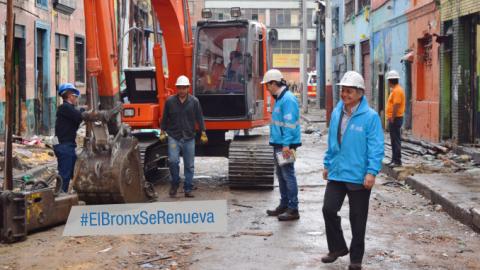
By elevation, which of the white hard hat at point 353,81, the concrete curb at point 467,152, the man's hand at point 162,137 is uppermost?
the white hard hat at point 353,81

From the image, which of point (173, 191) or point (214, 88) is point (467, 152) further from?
point (173, 191)

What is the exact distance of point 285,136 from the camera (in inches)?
380

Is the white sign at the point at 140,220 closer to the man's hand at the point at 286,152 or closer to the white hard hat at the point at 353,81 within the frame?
the man's hand at the point at 286,152

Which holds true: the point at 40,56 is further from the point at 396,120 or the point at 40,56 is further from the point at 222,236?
the point at 222,236

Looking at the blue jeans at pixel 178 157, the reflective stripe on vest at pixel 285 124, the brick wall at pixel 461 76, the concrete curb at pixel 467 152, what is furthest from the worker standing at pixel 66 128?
the brick wall at pixel 461 76

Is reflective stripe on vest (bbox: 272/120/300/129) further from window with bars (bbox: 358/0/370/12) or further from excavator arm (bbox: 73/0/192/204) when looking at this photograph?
window with bars (bbox: 358/0/370/12)

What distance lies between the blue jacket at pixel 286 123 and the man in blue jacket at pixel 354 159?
8.15 ft

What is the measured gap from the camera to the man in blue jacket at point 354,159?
6.94 m

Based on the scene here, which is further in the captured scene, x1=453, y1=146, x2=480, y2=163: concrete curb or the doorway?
the doorway

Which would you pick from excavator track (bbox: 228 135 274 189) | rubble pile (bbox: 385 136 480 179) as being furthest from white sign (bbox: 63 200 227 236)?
rubble pile (bbox: 385 136 480 179)

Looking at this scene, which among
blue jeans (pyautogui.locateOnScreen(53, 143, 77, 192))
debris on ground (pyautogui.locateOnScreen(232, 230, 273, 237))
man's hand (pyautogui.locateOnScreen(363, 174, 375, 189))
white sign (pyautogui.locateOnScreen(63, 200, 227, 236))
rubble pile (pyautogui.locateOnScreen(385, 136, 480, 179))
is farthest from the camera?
rubble pile (pyautogui.locateOnScreen(385, 136, 480, 179))

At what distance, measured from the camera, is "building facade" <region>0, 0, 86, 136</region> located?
20.1m

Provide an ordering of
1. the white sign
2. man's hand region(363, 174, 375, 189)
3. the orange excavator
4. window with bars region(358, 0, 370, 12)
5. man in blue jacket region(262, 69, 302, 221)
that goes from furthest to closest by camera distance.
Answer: window with bars region(358, 0, 370, 12)
the orange excavator
man in blue jacket region(262, 69, 302, 221)
the white sign
man's hand region(363, 174, 375, 189)

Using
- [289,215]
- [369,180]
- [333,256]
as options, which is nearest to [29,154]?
[289,215]
